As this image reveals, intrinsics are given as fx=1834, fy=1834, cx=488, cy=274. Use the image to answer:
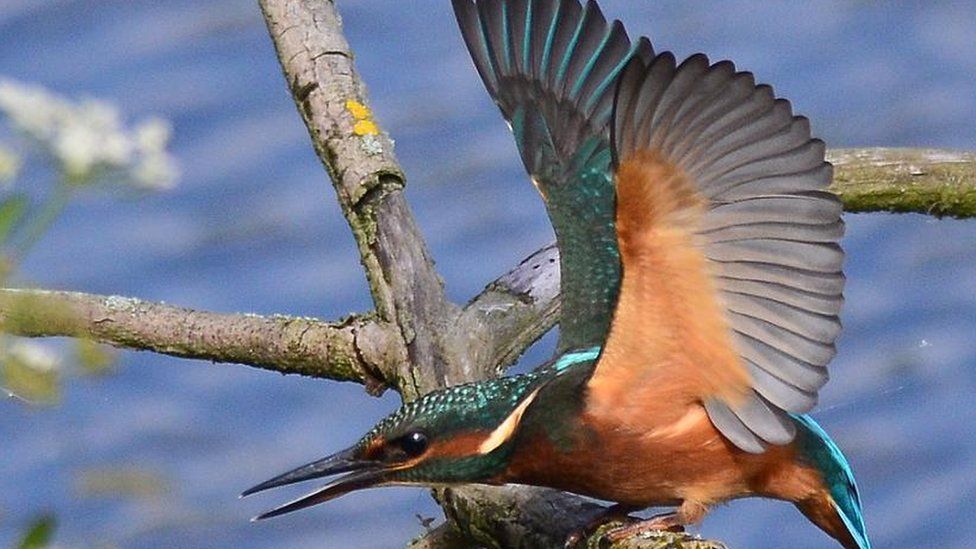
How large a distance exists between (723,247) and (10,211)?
1.19 meters

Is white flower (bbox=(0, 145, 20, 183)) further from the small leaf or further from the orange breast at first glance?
the orange breast

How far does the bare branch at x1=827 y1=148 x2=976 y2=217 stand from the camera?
301 cm

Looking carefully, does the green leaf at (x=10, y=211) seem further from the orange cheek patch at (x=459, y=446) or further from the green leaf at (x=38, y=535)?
the orange cheek patch at (x=459, y=446)

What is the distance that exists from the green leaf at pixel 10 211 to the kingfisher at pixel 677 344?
40.7 inches

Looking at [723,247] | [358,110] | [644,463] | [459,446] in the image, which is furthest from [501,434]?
[358,110]

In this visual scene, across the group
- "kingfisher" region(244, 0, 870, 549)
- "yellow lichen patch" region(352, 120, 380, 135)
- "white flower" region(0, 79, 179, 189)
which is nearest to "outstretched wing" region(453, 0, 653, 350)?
"kingfisher" region(244, 0, 870, 549)

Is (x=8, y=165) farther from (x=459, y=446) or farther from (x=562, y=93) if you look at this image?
(x=562, y=93)

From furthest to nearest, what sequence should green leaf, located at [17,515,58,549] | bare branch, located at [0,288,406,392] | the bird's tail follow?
bare branch, located at [0,288,406,392], the bird's tail, green leaf, located at [17,515,58,549]

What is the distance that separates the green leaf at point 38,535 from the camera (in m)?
0.91

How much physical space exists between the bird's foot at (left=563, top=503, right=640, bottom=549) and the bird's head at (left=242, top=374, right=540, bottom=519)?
0.12 meters

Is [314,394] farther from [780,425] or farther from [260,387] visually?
[780,425]

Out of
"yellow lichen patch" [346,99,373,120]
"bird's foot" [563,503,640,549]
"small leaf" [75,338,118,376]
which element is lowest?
"small leaf" [75,338,118,376]

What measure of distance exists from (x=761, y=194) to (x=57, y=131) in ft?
3.77

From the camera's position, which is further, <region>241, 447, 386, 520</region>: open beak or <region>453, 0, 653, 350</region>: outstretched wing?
<region>453, 0, 653, 350</region>: outstretched wing
